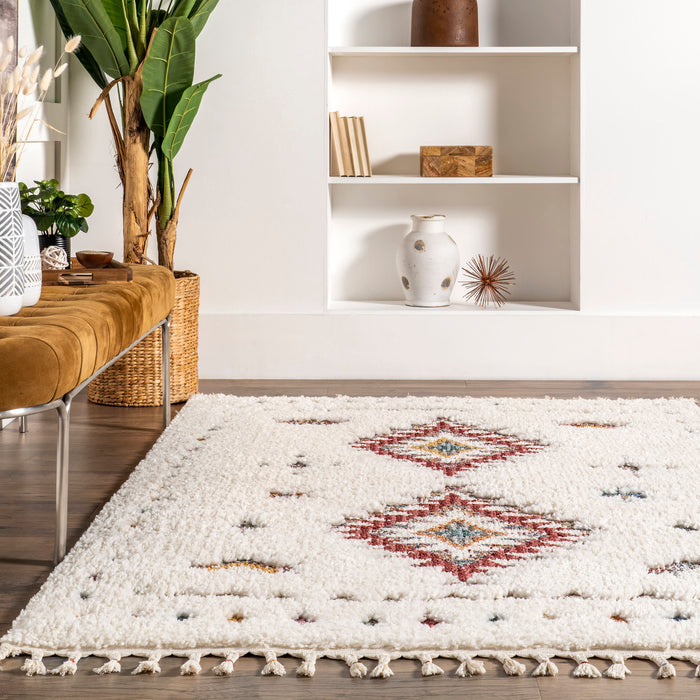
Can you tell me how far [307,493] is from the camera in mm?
2156

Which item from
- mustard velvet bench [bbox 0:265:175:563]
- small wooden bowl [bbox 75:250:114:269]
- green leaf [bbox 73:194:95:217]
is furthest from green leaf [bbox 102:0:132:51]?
mustard velvet bench [bbox 0:265:175:563]

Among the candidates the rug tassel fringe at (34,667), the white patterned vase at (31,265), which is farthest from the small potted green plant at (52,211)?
the rug tassel fringe at (34,667)

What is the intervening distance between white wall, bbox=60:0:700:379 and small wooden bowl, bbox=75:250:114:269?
115 centimetres

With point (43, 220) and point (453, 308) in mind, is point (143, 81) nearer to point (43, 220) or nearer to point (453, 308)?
point (43, 220)

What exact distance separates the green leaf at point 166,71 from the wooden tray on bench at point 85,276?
83 cm

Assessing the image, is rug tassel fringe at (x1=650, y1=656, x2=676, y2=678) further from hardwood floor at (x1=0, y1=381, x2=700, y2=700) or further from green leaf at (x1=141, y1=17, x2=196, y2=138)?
green leaf at (x1=141, y1=17, x2=196, y2=138)

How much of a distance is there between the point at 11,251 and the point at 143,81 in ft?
4.37

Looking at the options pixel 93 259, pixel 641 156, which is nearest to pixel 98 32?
pixel 93 259

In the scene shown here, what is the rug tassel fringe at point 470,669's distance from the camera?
139 cm

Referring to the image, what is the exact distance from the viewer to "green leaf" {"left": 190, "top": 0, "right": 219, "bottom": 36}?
10.5 ft

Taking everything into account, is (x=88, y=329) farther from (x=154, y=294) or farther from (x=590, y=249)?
(x=590, y=249)

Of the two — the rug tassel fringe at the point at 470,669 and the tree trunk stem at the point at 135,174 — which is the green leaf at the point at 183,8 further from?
the rug tassel fringe at the point at 470,669

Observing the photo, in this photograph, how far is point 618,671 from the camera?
1.38m

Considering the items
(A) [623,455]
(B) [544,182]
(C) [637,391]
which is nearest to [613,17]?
(B) [544,182]
